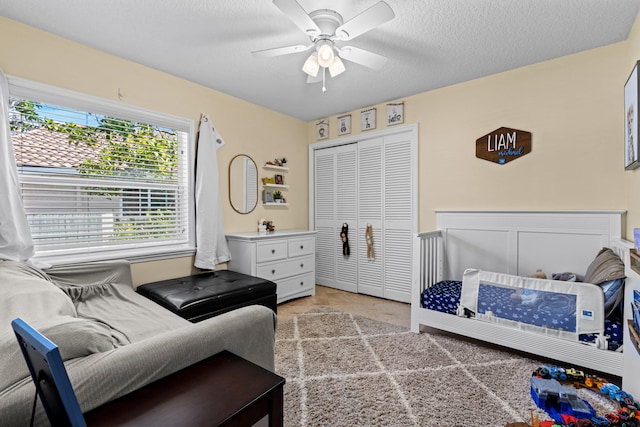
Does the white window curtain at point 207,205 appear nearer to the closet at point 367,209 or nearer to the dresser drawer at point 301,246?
the dresser drawer at point 301,246

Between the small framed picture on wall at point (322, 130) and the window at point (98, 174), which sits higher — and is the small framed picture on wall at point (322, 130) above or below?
above

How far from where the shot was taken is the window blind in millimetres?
2238

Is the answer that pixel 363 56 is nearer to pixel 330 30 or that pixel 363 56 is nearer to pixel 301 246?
pixel 330 30

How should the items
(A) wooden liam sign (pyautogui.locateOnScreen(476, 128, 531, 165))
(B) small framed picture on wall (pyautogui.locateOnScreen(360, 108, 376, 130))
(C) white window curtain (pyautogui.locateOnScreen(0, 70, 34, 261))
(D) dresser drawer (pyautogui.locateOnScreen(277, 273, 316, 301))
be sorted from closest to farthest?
(C) white window curtain (pyautogui.locateOnScreen(0, 70, 34, 261)) < (A) wooden liam sign (pyautogui.locateOnScreen(476, 128, 531, 165)) < (D) dresser drawer (pyautogui.locateOnScreen(277, 273, 316, 301)) < (B) small framed picture on wall (pyautogui.locateOnScreen(360, 108, 376, 130))

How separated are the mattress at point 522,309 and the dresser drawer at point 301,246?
4.85 ft

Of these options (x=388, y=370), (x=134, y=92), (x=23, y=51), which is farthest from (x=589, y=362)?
(x=23, y=51)

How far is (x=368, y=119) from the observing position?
3740mm

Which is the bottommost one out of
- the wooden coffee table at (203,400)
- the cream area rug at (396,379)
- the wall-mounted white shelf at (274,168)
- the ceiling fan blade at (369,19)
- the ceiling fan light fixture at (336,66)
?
the cream area rug at (396,379)

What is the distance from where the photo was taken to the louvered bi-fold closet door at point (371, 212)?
3.71 meters

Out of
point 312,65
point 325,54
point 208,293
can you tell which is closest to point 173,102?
point 312,65

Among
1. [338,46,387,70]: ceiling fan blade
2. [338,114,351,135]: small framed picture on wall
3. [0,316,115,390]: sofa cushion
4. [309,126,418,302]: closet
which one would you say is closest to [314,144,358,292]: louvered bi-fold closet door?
[309,126,418,302]: closet

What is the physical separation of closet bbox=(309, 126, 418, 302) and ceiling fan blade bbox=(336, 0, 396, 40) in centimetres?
178

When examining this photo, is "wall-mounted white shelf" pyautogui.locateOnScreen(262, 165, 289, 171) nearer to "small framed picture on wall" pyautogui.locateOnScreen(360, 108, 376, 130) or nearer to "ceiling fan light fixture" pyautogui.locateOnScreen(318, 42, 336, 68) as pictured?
"small framed picture on wall" pyautogui.locateOnScreen(360, 108, 376, 130)

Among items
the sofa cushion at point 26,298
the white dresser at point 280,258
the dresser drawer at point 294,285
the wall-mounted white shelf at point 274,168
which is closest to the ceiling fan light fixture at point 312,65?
the white dresser at point 280,258
